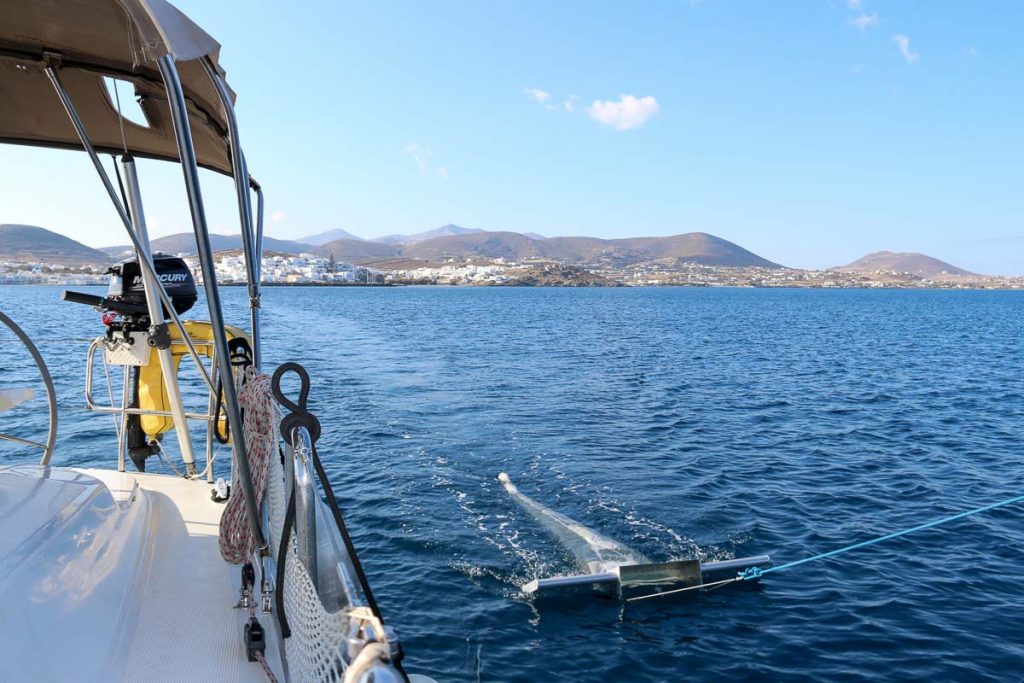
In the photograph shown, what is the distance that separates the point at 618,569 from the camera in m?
9.74

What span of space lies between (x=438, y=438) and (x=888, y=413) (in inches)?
634

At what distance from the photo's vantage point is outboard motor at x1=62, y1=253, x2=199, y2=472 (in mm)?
6754

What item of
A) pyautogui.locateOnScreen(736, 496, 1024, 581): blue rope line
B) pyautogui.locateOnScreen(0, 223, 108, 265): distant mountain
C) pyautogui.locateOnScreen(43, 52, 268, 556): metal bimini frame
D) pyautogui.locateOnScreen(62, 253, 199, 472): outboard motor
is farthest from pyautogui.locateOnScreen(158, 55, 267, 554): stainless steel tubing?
pyautogui.locateOnScreen(0, 223, 108, 265): distant mountain

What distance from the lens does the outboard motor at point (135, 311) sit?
22.2ft

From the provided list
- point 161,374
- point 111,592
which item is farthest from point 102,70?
point 161,374

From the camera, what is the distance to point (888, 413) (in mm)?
23844

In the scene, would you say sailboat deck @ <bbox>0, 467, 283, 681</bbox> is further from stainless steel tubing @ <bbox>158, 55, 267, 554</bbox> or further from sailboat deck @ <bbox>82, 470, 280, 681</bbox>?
stainless steel tubing @ <bbox>158, 55, 267, 554</bbox>

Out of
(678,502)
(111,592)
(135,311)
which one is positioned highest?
(135,311)

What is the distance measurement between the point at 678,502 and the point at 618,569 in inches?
166

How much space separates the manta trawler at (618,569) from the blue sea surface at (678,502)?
0.25 m

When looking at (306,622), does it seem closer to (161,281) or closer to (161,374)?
(161,374)

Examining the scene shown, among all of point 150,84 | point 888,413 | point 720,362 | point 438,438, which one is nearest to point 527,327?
point 720,362

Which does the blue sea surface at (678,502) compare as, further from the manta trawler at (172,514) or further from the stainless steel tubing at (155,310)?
the manta trawler at (172,514)

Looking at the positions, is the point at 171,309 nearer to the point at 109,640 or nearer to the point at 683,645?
the point at 109,640
